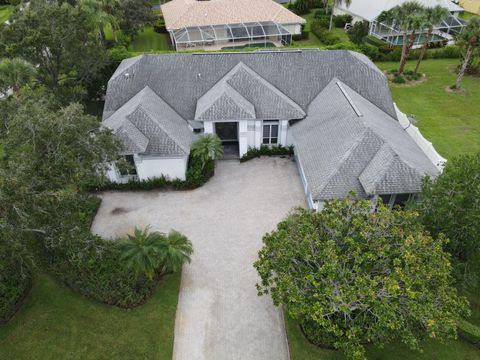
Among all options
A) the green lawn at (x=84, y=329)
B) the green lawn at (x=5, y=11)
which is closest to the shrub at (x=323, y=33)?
the green lawn at (x=84, y=329)

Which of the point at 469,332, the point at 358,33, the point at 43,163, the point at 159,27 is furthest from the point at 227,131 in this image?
the point at 159,27

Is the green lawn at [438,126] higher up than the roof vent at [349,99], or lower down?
lower down

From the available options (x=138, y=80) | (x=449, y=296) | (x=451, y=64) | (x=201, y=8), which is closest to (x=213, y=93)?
(x=138, y=80)

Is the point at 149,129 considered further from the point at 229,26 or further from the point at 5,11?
the point at 5,11

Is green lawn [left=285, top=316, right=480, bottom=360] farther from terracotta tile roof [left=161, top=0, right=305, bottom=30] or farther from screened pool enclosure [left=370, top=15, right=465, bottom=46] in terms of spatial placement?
screened pool enclosure [left=370, top=15, right=465, bottom=46]

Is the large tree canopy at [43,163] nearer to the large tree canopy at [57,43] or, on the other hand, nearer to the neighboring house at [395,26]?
the large tree canopy at [57,43]

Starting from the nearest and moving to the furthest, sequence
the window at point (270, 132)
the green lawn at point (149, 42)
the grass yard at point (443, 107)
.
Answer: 1. the window at point (270, 132)
2. the grass yard at point (443, 107)
3. the green lawn at point (149, 42)

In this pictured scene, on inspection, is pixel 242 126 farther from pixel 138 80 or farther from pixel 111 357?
pixel 111 357

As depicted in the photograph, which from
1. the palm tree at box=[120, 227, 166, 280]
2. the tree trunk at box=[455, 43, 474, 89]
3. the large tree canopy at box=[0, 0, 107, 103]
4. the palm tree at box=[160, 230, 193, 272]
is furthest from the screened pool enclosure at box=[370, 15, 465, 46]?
the palm tree at box=[120, 227, 166, 280]
